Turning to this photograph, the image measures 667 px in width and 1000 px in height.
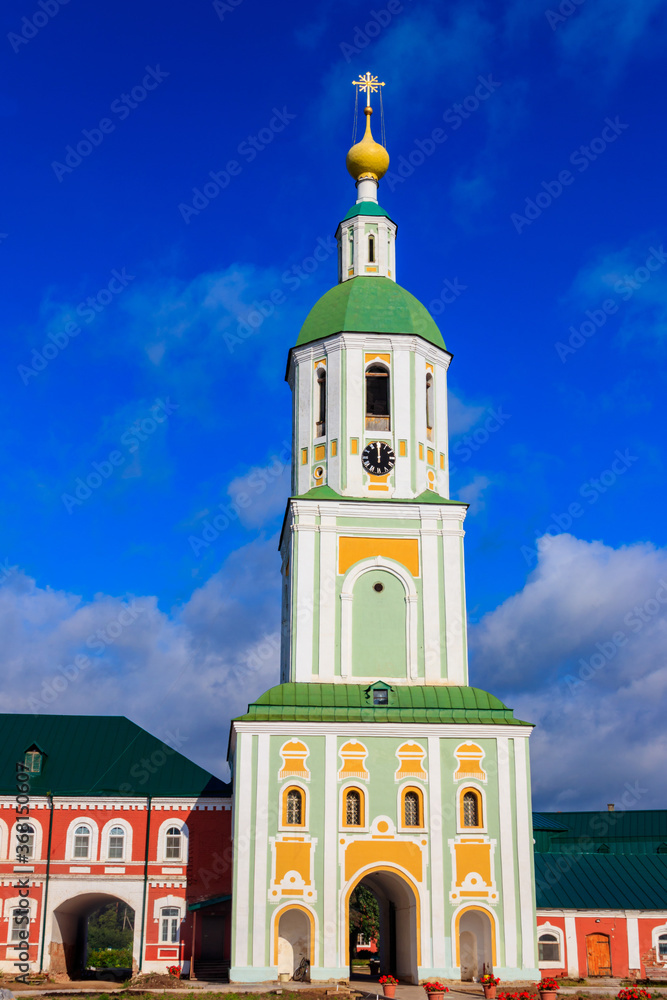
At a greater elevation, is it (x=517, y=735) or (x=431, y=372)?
(x=431, y=372)

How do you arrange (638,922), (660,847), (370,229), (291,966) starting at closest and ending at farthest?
(291,966)
(638,922)
(370,229)
(660,847)

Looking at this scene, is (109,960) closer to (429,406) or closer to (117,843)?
(117,843)

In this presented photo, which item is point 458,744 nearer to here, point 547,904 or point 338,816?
point 338,816

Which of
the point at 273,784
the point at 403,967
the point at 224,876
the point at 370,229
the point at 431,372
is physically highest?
the point at 370,229

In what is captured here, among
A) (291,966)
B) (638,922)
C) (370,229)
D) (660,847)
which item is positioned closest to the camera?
(291,966)

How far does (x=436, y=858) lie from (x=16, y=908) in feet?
48.9

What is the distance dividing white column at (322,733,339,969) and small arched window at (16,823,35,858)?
1237cm

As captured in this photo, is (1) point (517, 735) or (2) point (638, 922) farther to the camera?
(2) point (638, 922)

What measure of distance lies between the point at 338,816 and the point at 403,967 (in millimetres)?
5101

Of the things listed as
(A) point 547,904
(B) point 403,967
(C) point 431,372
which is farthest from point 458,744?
(C) point 431,372

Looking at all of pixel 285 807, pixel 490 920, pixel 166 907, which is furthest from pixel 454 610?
pixel 166 907

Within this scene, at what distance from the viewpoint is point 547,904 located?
33844 millimetres

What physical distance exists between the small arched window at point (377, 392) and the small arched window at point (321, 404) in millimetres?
1465

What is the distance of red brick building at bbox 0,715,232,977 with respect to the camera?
3341cm
